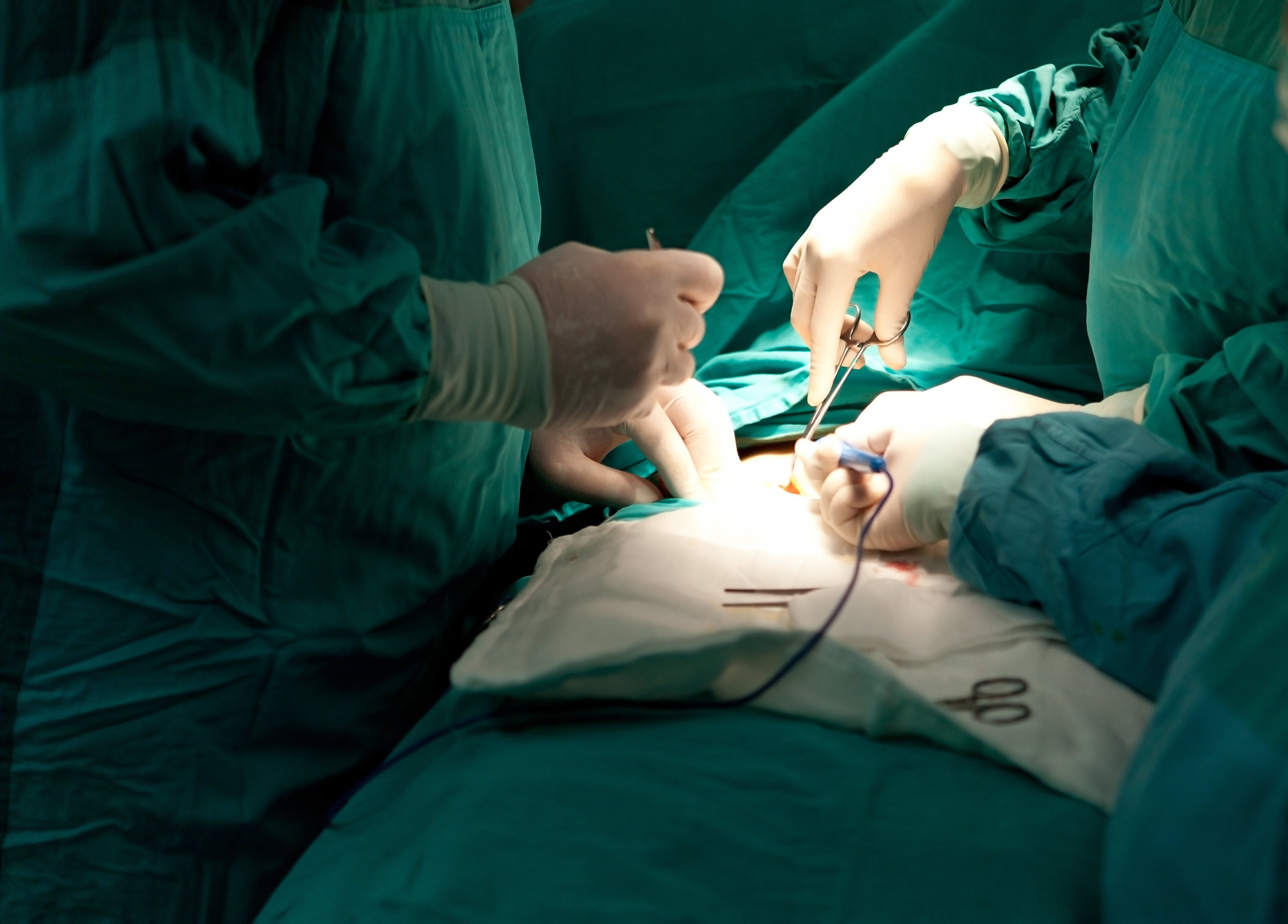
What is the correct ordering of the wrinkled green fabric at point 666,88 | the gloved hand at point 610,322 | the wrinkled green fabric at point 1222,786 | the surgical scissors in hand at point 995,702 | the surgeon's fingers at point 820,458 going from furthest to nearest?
the wrinkled green fabric at point 666,88 → the surgeon's fingers at point 820,458 → the gloved hand at point 610,322 → the surgical scissors in hand at point 995,702 → the wrinkled green fabric at point 1222,786

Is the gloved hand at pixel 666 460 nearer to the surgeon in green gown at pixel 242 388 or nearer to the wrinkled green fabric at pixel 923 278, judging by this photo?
the wrinkled green fabric at pixel 923 278

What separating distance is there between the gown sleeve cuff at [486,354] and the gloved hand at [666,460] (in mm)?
578

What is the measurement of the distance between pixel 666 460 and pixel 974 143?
0.79 meters

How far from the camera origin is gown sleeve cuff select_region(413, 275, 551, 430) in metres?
0.98

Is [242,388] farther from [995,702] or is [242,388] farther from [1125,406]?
[1125,406]

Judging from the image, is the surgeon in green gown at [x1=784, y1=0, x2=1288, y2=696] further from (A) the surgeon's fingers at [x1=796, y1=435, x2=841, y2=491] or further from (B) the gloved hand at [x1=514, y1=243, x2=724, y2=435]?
(B) the gloved hand at [x1=514, y1=243, x2=724, y2=435]

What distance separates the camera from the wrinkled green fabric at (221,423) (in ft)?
2.65

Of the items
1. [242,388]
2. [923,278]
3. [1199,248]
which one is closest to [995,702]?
[1199,248]

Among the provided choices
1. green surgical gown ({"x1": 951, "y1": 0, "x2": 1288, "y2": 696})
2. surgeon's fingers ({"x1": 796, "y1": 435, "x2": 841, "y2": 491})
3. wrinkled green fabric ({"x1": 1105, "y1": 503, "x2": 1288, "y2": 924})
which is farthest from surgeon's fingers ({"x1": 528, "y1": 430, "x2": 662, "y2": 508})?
wrinkled green fabric ({"x1": 1105, "y1": 503, "x2": 1288, "y2": 924})

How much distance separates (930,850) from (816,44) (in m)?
1.73

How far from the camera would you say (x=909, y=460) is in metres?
1.38

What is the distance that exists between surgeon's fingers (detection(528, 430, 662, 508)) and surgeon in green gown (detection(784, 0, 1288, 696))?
367 mm

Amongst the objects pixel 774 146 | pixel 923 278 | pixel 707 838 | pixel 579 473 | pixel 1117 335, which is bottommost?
pixel 579 473

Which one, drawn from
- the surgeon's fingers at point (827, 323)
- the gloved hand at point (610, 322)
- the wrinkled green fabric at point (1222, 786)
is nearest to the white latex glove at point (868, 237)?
the surgeon's fingers at point (827, 323)
